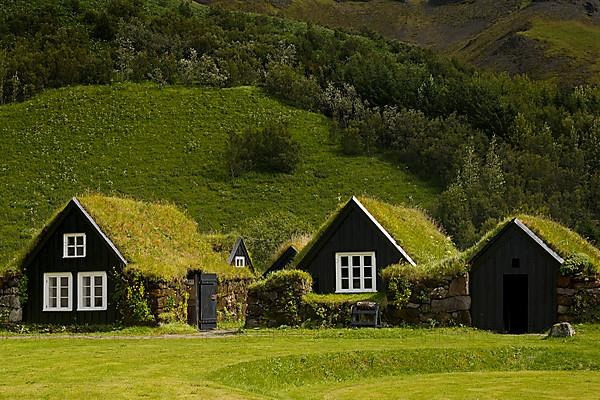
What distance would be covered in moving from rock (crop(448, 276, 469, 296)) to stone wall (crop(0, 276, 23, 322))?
17.9m

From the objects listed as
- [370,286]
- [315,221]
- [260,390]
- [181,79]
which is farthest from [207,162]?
[260,390]

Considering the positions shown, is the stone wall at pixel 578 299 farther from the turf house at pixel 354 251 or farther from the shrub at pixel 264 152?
the shrub at pixel 264 152

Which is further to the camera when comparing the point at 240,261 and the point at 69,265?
the point at 240,261

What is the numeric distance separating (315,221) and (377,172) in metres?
15.3

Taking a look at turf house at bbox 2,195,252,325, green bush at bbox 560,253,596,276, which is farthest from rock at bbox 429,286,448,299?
turf house at bbox 2,195,252,325

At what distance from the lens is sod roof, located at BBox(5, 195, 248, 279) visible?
132ft

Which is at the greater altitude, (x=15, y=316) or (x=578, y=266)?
(x=578, y=266)

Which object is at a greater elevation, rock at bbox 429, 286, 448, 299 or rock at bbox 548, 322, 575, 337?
rock at bbox 429, 286, 448, 299

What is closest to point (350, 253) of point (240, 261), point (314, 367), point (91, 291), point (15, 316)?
point (91, 291)

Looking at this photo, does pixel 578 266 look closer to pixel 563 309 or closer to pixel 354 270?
pixel 563 309

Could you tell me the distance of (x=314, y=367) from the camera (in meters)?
23.8

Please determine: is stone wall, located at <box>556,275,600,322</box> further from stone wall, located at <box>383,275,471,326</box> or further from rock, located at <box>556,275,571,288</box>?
stone wall, located at <box>383,275,471,326</box>

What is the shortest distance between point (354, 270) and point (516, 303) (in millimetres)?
6527

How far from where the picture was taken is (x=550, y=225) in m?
36.3
